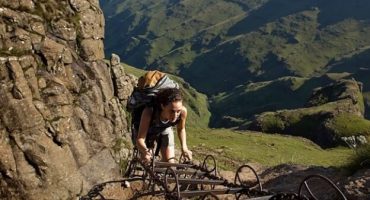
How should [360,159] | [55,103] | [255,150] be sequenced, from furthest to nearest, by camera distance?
[255,150], [55,103], [360,159]

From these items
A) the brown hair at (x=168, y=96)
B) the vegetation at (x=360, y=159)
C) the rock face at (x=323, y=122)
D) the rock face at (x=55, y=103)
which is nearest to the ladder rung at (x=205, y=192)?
the brown hair at (x=168, y=96)

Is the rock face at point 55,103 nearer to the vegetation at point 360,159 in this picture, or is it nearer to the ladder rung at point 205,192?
the vegetation at point 360,159

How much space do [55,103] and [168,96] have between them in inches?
744

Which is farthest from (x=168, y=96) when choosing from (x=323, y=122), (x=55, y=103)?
(x=323, y=122)

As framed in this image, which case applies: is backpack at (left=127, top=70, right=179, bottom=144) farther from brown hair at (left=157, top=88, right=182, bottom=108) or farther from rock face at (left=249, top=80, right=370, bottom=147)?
rock face at (left=249, top=80, right=370, bottom=147)

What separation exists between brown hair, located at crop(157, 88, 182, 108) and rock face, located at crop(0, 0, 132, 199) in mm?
17231

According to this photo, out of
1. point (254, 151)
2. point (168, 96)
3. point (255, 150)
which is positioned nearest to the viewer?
point (168, 96)

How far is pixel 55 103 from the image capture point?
2872 centimetres

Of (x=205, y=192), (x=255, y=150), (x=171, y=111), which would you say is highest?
(x=171, y=111)

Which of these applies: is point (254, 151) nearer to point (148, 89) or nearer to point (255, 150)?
point (255, 150)

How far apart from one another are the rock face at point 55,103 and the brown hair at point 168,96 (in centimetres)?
1723

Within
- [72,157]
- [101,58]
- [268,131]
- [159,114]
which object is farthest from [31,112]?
[268,131]

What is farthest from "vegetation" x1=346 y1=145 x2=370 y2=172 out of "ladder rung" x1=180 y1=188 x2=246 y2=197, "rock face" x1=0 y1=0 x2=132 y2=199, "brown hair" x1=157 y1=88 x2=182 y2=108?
"rock face" x1=0 y1=0 x2=132 y2=199

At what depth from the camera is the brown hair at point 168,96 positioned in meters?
11.2
